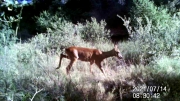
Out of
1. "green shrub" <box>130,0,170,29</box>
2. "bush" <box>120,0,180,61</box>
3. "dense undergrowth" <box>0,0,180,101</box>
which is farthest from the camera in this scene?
"green shrub" <box>130,0,170,29</box>

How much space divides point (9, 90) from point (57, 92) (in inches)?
21.0

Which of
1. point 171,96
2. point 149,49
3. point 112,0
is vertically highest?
point 112,0

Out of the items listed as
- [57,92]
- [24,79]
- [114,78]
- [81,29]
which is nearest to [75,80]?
[57,92]

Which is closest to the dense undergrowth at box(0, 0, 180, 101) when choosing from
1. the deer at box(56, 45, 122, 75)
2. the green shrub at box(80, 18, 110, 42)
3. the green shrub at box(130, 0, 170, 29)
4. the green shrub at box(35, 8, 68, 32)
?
the deer at box(56, 45, 122, 75)

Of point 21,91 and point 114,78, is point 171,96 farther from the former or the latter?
point 21,91

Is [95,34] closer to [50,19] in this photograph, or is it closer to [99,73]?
[50,19]

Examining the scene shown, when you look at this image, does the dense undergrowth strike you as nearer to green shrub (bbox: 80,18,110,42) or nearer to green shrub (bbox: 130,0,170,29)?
green shrub (bbox: 80,18,110,42)

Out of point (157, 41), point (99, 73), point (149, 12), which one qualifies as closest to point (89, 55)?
point (99, 73)

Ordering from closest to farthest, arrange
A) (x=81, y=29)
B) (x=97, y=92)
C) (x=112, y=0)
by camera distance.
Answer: (x=97, y=92), (x=81, y=29), (x=112, y=0)

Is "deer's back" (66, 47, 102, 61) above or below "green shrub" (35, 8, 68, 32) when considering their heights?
below

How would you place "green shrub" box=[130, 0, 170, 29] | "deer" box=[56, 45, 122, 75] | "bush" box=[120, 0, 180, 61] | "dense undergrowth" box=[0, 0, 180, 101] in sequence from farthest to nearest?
"green shrub" box=[130, 0, 170, 29] < "bush" box=[120, 0, 180, 61] < "deer" box=[56, 45, 122, 75] < "dense undergrowth" box=[0, 0, 180, 101]

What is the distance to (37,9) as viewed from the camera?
689cm

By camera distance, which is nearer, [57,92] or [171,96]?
[171,96]

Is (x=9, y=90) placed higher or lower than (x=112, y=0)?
lower
